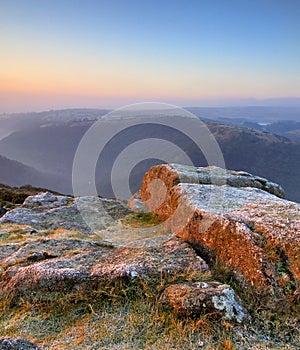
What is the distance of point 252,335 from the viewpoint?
232 inches

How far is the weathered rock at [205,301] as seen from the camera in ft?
20.3

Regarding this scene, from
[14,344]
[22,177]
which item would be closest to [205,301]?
[14,344]

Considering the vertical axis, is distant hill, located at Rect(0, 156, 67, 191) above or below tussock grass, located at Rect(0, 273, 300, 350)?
below

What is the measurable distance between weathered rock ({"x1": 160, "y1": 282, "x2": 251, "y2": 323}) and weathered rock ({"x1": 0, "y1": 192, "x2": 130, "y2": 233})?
359 inches

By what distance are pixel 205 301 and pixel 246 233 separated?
8.33 ft

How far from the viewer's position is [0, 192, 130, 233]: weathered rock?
52.2 feet

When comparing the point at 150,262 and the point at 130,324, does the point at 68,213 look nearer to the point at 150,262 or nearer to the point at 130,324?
the point at 150,262

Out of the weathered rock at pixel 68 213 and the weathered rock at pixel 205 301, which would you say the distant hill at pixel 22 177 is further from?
the weathered rock at pixel 205 301

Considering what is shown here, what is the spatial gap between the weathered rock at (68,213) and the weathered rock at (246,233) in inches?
199

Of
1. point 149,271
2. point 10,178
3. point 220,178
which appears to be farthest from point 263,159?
point 149,271

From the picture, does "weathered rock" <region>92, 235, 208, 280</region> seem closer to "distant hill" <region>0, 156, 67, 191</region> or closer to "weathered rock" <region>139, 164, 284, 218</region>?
"weathered rock" <region>139, 164, 284, 218</region>

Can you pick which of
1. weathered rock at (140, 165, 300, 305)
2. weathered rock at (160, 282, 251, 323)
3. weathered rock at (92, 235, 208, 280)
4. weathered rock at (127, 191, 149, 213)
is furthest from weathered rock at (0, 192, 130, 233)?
weathered rock at (160, 282, 251, 323)

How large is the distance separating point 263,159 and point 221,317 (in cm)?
17969

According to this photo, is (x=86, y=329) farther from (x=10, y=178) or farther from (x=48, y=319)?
(x=10, y=178)
